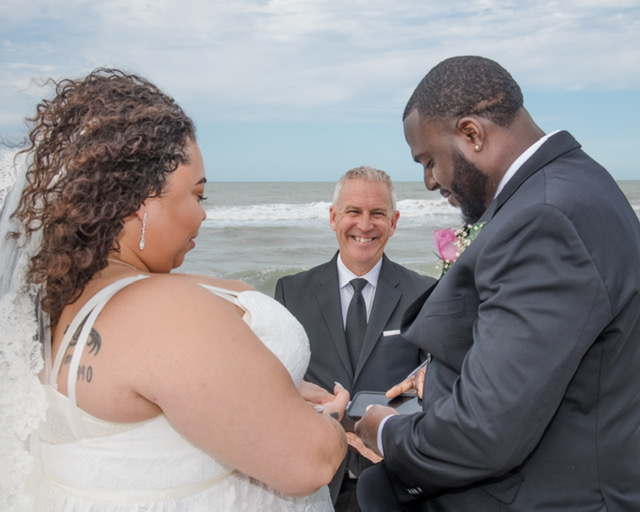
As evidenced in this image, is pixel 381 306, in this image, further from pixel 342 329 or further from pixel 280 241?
pixel 280 241

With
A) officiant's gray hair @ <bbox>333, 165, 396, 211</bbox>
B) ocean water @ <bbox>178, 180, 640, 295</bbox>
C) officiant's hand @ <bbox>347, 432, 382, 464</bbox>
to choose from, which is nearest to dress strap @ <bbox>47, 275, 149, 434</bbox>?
officiant's hand @ <bbox>347, 432, 382, 464</bbox>

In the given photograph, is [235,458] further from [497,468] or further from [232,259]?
[232,259]

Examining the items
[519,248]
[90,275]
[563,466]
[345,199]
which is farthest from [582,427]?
[345,199]

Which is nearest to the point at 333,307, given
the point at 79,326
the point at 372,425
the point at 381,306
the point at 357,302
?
the point at 357,302

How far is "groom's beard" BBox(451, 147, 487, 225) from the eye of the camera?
6.55 ft

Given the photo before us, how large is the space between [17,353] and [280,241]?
55.6 ft

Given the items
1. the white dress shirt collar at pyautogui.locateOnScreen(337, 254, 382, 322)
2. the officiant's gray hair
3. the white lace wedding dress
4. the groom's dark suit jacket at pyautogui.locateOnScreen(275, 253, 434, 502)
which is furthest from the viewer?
the officiant's gray hair

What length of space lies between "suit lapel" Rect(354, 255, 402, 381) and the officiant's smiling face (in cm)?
13

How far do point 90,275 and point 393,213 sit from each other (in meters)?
3.16

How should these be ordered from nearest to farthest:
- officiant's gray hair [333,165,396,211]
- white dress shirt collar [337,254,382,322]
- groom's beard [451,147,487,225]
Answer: groom's beard [451,147,487,225] → white dress shirt collar [337,254,382,322] → officiant's gray hair [333,165,396,211]

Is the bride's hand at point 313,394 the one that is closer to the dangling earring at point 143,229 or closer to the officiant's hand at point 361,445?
the officiant's hand at point 361,445

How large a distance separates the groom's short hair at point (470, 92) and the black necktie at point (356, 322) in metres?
2.29

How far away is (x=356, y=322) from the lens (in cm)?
417

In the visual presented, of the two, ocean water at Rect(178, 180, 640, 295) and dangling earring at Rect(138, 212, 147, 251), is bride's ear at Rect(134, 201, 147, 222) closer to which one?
dangling earring at Rect(138, 212, 147, 251)
